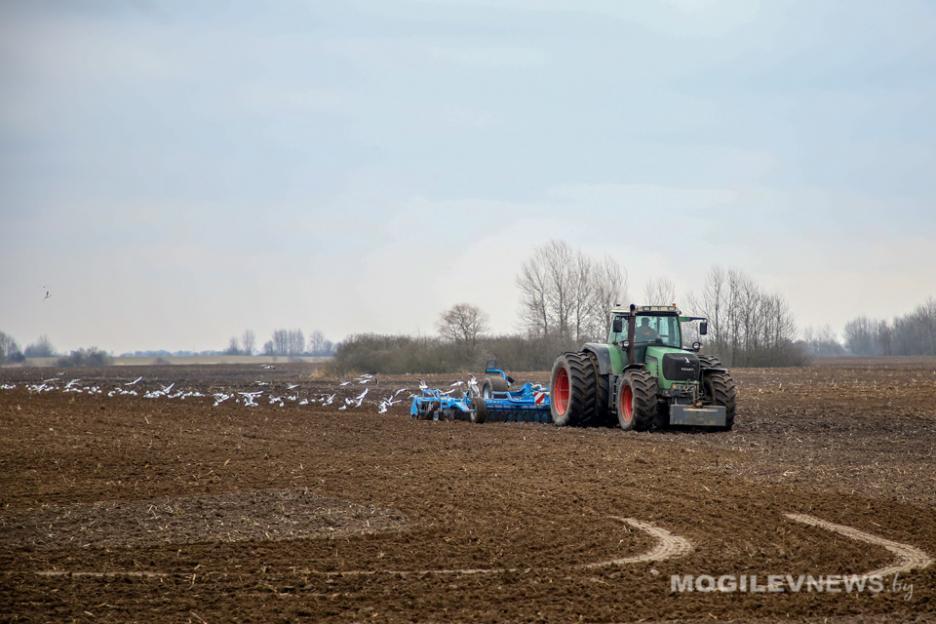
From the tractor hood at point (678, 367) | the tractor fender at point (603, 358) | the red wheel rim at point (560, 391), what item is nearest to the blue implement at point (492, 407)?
the red wheel rim at point (560, 391)

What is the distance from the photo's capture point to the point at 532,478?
50.2 ft

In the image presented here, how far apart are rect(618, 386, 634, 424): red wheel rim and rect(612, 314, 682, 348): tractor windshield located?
1.14 metres

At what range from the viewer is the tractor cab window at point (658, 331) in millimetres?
23938

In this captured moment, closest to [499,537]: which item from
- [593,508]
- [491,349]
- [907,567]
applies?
[593,508]

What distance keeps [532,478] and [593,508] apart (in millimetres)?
2698

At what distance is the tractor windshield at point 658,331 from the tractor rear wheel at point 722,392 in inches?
48.1

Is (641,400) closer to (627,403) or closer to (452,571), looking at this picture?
(627,403)

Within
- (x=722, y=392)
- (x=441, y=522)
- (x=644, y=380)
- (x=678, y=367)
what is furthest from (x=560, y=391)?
(x=441, y=522)

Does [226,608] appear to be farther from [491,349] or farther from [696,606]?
[491,349]

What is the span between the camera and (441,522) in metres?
11.9

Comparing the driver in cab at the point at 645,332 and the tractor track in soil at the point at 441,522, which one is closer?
the tractor track in soil at the point at 441,522

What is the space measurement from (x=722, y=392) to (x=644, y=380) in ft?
5.41

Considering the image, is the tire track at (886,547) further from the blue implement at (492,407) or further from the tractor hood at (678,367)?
the blue implement at (492,407)

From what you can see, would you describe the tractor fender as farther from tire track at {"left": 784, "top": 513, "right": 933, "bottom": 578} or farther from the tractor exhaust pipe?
tire track at {"left": 784, "top": 513, "right": 933, "bottom": 578}
